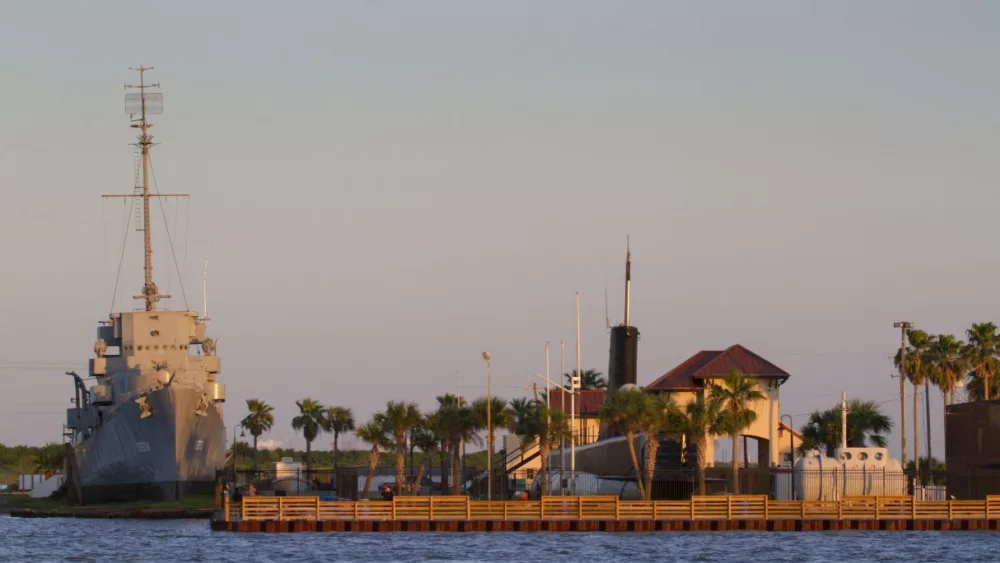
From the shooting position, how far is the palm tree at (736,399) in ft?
277

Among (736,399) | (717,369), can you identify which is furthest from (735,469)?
(717,369)

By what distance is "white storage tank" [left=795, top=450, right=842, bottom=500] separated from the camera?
78.1 metres

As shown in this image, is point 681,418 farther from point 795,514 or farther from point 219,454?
point 219,454

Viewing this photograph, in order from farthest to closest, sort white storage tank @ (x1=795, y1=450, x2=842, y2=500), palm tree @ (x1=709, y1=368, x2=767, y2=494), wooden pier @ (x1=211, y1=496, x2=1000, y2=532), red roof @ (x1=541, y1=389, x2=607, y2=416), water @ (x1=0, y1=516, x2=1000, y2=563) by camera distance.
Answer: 1. red roof @ (x1=541, y1=389, x2=607, y2=416)
2. palm tree @ (x1=709, y1=368, x2=767, y2=494)
3. white storage tank @ (x1=795, y1=450, x2=842, y2=500)
4. wooden pier @ (x1=211, y1=496, x2=1000, y2=532)
5. water @ (x1=0, y1=516, x2=1000, y2=563)

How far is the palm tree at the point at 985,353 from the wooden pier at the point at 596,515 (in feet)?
101

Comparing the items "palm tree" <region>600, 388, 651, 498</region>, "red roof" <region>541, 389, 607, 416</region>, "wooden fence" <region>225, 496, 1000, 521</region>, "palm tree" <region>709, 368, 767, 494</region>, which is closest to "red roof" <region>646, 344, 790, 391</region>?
"palm tree" <region>709, 368, 767, 494</region>

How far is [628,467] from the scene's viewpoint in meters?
93.8

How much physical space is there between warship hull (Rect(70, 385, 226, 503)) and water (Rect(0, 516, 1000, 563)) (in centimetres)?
2576

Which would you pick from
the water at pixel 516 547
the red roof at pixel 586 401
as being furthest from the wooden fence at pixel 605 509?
the red roof at pixel 586 401

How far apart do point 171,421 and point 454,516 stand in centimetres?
3690

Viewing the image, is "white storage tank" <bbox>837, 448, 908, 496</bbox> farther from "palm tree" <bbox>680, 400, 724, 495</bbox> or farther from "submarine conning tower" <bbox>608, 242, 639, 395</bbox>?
"submarine conning tower" <bbox>608, 242, 639, 395</bbox>

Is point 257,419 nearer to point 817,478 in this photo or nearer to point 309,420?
point 309,420

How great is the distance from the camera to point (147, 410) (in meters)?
100

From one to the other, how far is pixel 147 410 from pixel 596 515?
40.2 meters
